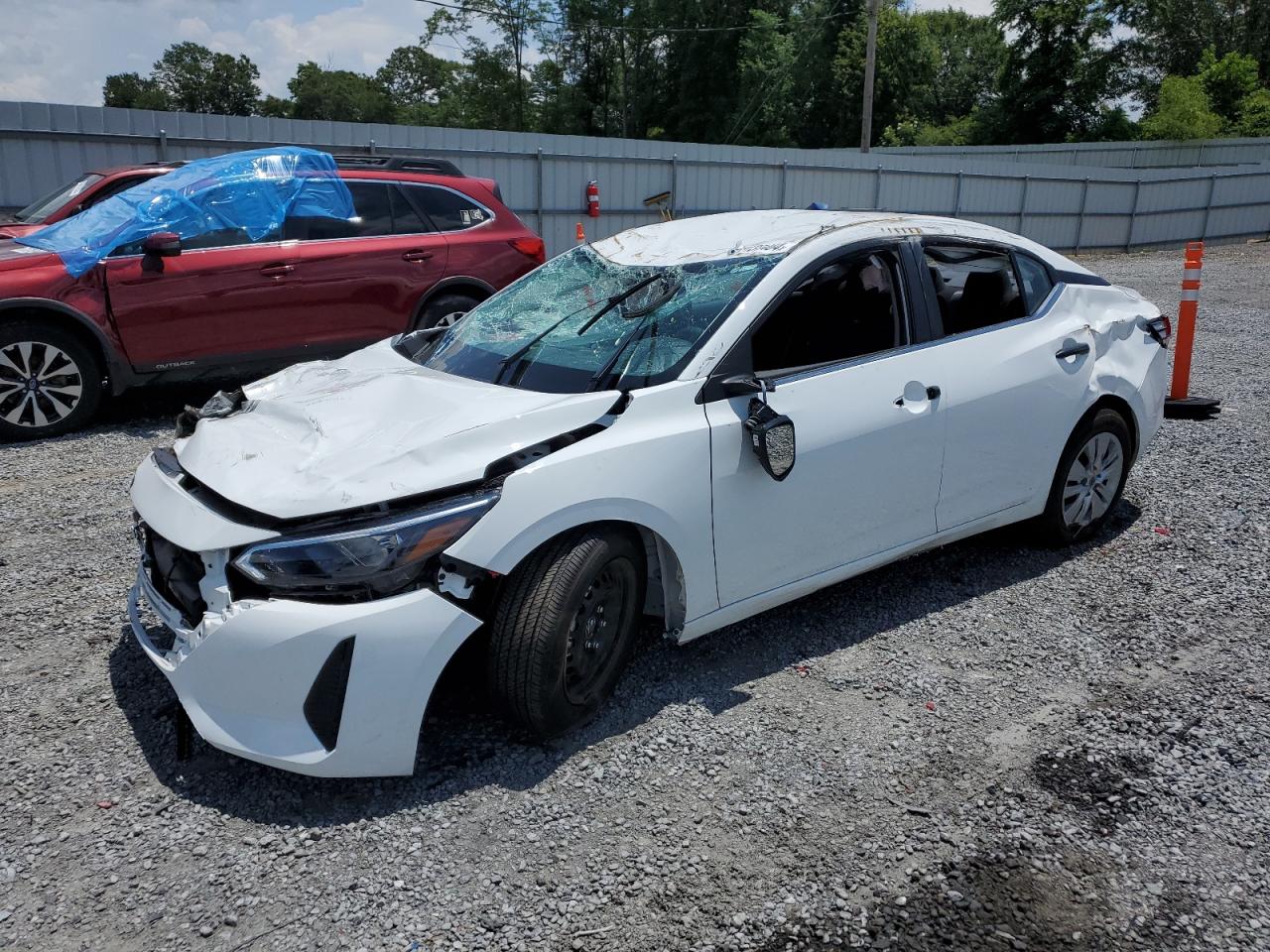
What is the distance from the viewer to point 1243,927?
101 inches

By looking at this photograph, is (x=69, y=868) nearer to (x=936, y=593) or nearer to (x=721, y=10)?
(x=936, y=593)

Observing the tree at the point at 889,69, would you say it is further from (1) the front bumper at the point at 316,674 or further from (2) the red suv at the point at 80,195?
(1) the front bumper at the point at 316,674

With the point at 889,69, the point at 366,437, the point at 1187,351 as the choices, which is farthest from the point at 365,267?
the point at 889,69

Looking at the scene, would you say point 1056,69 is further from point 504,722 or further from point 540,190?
point 504,722

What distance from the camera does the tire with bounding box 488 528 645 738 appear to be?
3057 mm

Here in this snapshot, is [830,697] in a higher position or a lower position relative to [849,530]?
lower

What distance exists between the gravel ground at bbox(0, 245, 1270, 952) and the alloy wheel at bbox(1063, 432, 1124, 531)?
1.63 feet

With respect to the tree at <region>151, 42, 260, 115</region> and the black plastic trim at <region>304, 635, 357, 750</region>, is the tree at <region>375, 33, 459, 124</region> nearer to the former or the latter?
the tree at <region>151, 42, 260, 115</region>

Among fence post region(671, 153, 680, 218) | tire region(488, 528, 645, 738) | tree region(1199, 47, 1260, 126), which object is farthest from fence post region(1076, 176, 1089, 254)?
tire region(488, 528, 645, 738)

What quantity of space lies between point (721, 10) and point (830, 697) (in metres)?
52.5

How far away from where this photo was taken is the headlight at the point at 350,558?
283 centimetres

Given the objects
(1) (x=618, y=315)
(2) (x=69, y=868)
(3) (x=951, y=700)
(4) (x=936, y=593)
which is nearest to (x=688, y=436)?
(1) (x=618, y=315)

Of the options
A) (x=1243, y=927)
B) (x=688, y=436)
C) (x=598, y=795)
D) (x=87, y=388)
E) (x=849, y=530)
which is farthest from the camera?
(x=87, y=388)

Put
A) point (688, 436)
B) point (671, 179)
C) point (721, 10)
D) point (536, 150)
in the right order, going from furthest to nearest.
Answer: point (721, 10) → point (671, 179) → point (536, 150) → point (688, 436)
